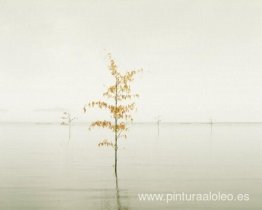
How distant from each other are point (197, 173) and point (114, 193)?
1226 cm

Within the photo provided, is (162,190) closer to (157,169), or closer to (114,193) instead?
(114,193)

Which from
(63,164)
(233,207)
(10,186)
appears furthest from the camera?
(63,164)

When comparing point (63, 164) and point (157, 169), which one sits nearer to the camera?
point (157, 169)

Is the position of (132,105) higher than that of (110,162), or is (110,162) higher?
(132,105)

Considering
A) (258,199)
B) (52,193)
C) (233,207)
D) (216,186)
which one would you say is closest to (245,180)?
(216,186)

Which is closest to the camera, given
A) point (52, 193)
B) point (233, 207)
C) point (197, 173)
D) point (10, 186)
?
point (233, 207)

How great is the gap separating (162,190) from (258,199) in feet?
21.7

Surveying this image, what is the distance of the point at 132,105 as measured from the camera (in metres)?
31.3

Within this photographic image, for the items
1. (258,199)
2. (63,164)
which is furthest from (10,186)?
(258,199)

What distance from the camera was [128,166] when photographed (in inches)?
1609

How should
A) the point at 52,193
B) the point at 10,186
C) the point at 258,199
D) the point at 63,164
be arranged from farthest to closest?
1. the point at 63,164
2. the point at 10,186
3. the point at 52,193
4. the point at 258,199

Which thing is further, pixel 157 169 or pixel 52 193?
pixel 157 169

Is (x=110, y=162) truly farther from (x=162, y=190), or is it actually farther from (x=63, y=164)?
(x=162, y=190)

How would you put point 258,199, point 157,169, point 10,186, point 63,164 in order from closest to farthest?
point 258,199 < point 10,186 < point 157,169 < point 63,164
